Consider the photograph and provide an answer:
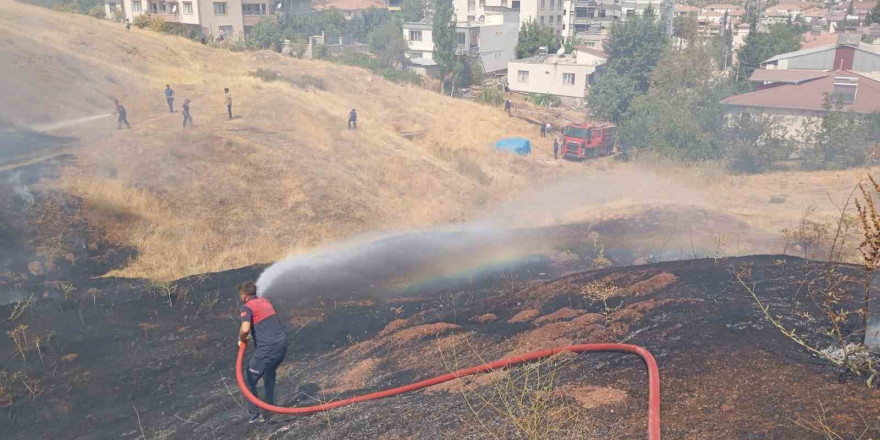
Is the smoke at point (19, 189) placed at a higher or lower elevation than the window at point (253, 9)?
lower

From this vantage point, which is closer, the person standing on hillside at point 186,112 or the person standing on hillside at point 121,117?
the person standing on hillside at point 121,117

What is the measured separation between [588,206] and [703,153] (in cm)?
1006

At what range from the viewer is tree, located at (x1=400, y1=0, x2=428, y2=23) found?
9750 cm

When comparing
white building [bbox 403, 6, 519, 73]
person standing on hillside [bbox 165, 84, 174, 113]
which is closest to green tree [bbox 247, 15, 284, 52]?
white building [bbox 403, 6, 519, 73]

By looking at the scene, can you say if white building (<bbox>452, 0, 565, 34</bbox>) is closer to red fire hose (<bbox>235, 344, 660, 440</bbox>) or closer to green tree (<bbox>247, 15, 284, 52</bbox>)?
green tree (<bbox>247, 15, 284, 52</bbox>)

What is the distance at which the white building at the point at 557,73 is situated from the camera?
50.6 m

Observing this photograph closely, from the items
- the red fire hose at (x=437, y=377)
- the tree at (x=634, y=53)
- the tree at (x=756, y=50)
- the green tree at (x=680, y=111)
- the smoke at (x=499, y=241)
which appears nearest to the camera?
the red fire hose at (x=437, y=377)

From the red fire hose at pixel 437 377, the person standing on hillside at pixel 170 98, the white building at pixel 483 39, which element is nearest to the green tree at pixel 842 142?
the red fire hose at pixel 437 377

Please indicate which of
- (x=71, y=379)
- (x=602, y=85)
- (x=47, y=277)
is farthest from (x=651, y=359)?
(x=602, y=85)

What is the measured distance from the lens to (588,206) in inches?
950

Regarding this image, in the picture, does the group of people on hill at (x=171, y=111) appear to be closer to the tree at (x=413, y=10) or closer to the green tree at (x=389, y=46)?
the green tree at (x=389, y=46)

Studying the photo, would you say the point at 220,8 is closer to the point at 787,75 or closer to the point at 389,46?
the point at 389,46

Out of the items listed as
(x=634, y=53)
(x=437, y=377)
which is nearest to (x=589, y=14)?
(x=634, y=53)

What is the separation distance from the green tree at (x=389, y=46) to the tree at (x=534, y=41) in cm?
1223
